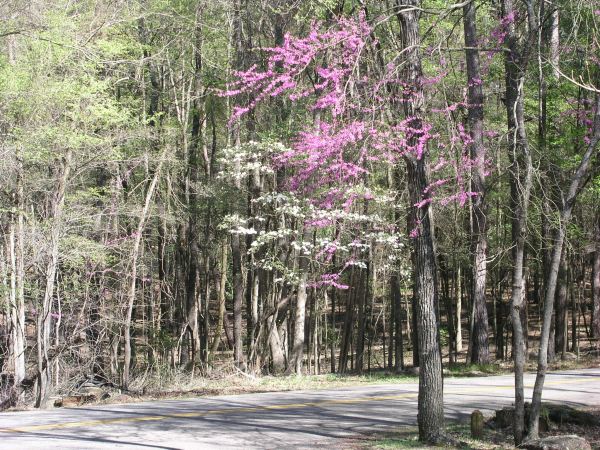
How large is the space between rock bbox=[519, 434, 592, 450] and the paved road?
2520 millimetres

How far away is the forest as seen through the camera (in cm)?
1005

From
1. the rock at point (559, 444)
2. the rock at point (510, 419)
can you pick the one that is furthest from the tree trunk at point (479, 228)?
the rock at point (559, 444)

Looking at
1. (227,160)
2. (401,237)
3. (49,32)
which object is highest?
(49,32)

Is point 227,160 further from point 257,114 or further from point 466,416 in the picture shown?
point 466,416

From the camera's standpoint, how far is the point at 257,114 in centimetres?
2500

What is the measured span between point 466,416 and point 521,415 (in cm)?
273

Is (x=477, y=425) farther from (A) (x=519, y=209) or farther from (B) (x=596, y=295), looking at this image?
(B) (x=596, y=295)

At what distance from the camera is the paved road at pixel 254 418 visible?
974cm

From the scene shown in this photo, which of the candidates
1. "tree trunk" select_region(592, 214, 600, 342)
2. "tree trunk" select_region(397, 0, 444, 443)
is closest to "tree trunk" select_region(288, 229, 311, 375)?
"tree trunk" select_region(397, 0, 444, 443)

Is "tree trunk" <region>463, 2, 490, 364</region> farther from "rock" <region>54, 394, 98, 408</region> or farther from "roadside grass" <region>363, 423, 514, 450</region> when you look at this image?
"rock" <region>54, 394, 98, 408</region>

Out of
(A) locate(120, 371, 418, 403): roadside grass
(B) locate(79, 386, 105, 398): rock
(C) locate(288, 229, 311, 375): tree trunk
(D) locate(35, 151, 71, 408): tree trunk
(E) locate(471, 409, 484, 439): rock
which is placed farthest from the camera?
(C) locate(288, 229, 311, 375): tree trunk

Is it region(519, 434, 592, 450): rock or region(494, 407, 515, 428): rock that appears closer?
region(519, 434, 592, 450): rock

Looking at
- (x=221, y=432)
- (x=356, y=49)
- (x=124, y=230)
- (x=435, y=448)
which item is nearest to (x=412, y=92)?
(x=356, y=49)

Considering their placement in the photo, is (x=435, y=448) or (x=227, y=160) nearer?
(x=435, y=448)
